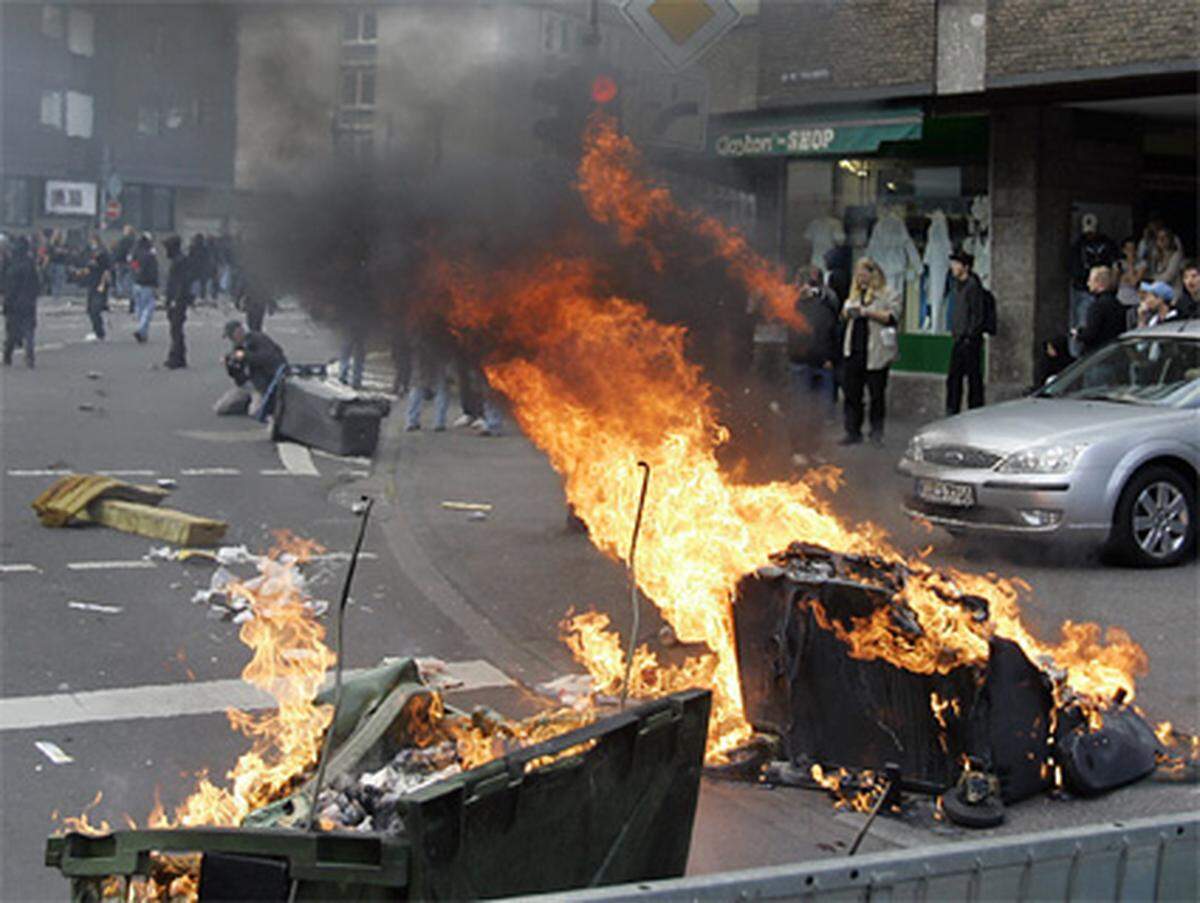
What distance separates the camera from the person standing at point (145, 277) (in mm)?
27703

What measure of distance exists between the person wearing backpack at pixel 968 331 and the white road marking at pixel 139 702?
9.04 meters

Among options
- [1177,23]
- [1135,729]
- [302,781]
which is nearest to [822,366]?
[1177,23]

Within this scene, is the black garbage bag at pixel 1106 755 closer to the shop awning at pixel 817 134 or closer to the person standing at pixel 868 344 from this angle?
the person standing at pixel 868 344

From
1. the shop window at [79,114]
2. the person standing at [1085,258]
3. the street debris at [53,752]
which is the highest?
the shop window at [79,114]

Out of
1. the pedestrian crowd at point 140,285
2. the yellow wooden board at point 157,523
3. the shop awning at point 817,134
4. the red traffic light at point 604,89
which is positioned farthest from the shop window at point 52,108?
the shop awning at point 817,134

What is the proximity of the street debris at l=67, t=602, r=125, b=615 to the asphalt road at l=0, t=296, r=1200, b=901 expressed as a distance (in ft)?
0.06

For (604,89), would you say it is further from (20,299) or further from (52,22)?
(20,299)

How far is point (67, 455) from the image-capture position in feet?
51.7

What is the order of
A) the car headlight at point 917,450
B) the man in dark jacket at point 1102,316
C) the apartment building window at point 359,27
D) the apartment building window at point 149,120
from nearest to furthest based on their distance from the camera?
1. the apartment building window at point 359,27
2. the apartment building window at point 149,120
3. the car headlight at point 917,450
4. the man in dark jacket at point 1102,316

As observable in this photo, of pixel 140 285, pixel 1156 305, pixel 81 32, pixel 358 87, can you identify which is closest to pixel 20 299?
pixel 140 285

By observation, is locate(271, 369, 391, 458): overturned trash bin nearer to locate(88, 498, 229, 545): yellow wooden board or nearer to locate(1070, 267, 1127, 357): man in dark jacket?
locate(88, 498, 229, 545): yellow wooden board

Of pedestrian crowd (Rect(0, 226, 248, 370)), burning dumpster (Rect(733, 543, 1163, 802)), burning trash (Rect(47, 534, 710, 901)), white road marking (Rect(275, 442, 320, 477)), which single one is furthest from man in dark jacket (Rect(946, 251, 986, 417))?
burning trash (Rect(47, 534, 710, 901))

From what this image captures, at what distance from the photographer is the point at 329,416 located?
1650 centimetres

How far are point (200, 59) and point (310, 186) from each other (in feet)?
2.70
